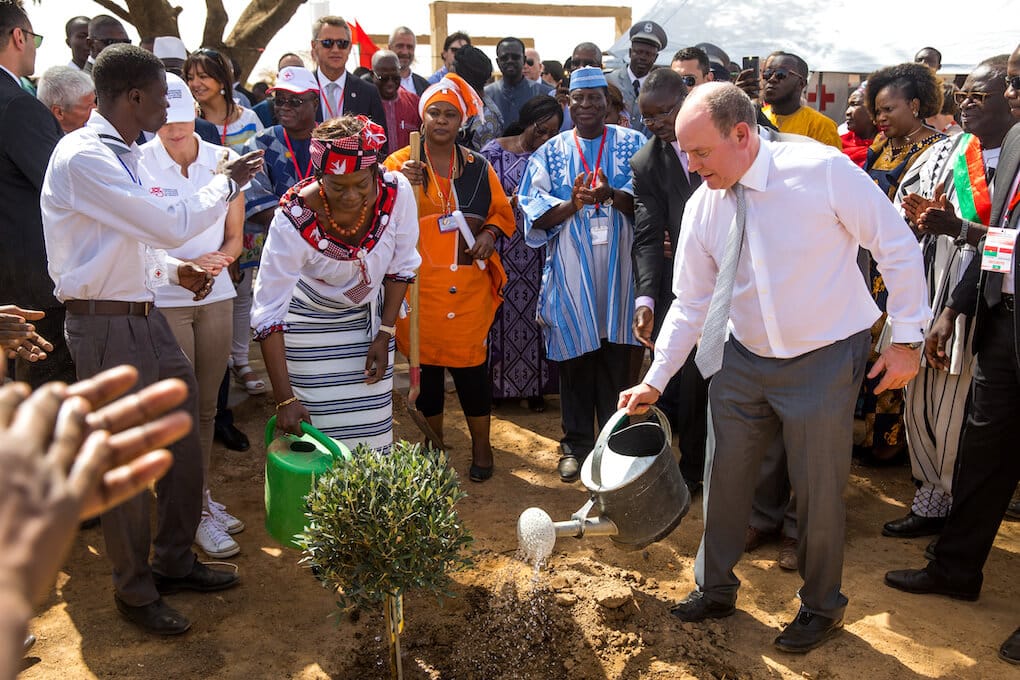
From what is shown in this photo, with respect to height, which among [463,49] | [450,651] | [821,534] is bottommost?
[450,651]

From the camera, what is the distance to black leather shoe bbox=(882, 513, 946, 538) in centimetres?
471

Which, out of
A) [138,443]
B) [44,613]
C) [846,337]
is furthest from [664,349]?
[44,613]

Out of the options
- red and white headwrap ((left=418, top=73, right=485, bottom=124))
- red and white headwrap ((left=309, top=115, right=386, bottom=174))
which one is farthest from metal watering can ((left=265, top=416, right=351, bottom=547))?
red and white headwrap ((left=418, top=73, right=485, bottom=124))

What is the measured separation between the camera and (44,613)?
13.0 ft

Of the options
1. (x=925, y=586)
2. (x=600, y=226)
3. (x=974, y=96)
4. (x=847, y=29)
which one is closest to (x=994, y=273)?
(x=974, y=96)

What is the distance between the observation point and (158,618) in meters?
3.77

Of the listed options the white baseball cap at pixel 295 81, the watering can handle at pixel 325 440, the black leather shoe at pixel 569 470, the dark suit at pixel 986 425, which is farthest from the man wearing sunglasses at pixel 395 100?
the dark suit at pixel 986 425

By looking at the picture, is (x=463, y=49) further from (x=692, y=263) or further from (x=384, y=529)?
(x=384, y=529)

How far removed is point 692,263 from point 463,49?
4618 millimetres

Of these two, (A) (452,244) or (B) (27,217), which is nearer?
(B) (27,217)

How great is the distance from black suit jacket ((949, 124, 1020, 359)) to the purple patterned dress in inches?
106

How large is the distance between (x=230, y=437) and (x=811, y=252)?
376 cm

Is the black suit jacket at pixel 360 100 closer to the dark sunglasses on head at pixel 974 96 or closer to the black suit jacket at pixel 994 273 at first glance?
the dark sunglasses on head at pixel 974 96

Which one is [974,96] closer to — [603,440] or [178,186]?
[603,440]
